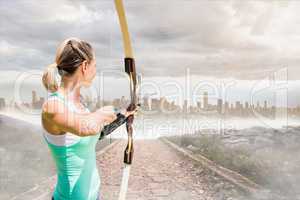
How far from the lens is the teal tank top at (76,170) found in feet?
4.55

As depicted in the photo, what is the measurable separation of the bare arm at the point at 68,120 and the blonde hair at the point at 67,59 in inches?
4.2

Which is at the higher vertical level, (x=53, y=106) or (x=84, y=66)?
(x=84, y=66)

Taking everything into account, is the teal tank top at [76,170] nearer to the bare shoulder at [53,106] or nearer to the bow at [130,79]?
the bare shoulder at [53,106]

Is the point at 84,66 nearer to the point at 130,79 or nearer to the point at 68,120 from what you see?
the point at 68,120

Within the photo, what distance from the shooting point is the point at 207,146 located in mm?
7926

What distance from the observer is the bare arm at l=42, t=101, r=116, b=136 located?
49.9 inches

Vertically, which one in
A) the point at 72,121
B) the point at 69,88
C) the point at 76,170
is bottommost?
the point at 76,170

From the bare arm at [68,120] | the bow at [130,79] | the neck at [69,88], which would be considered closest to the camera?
the bare arm at [68,120]

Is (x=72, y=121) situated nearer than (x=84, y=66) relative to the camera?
Yes

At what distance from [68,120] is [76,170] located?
253 mm

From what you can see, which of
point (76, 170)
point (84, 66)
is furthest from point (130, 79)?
point (76, 170)

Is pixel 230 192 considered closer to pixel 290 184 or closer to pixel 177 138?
pixel 290 184

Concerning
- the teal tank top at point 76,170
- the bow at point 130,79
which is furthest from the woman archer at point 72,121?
the bow at point 130,79

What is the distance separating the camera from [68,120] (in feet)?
4.16
